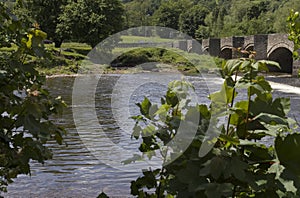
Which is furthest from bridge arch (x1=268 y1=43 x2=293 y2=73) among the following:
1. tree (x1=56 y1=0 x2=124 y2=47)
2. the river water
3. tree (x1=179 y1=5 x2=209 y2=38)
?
tree (x1=179 y1=5 x2=209 y2=38)

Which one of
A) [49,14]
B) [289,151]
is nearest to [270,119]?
[289,151]

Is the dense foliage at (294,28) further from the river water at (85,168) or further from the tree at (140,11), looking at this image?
the tree at (140,11)

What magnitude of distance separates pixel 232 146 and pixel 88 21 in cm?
4255

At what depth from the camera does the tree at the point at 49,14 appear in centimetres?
4516

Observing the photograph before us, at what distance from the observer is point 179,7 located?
9300cm

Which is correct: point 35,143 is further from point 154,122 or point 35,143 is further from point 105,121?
point 105,121

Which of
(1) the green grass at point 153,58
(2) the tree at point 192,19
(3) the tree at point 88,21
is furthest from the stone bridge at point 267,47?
(2) the tree at point 192,19

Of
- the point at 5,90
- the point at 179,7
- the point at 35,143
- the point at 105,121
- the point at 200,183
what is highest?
the point at 179,7

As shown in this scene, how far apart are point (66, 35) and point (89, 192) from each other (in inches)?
1505

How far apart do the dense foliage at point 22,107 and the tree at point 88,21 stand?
4137 centimetres

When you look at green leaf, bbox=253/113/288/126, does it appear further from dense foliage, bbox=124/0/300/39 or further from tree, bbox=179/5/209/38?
tree, bbox=179/5/209/38

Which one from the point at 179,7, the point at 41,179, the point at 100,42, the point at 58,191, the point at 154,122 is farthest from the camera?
the point at 179,7

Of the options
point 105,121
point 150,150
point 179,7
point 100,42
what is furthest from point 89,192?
point 179,7

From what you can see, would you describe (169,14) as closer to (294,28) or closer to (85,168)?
(85,168)
